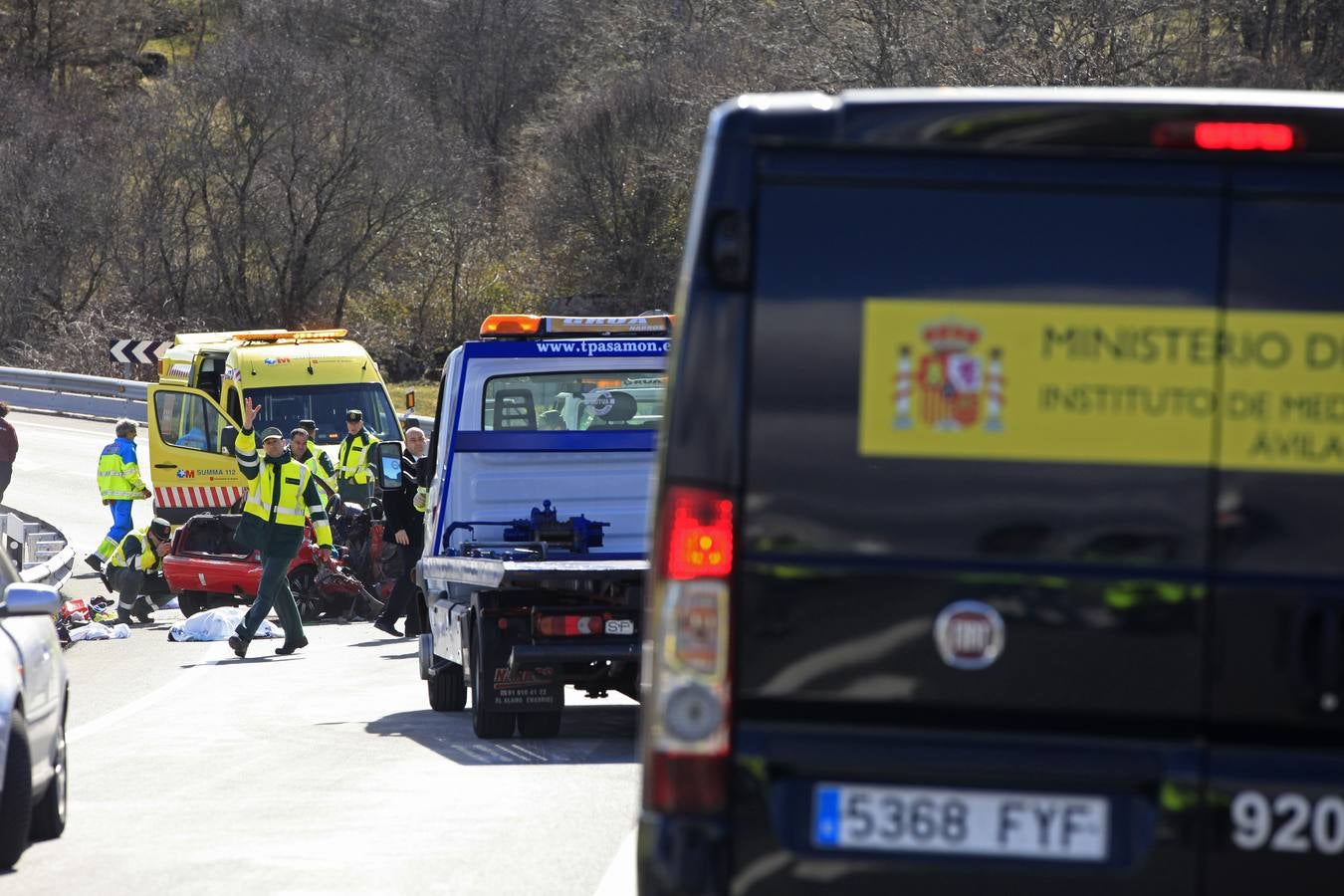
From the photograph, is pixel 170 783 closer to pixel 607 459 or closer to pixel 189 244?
pixel 607 459

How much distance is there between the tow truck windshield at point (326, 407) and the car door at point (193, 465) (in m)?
0.58

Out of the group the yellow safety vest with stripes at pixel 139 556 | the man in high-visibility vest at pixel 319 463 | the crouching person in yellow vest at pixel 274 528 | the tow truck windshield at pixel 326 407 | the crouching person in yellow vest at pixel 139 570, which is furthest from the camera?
the tow truck windshield at pixel 326 407

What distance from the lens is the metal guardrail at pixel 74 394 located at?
36844 mm

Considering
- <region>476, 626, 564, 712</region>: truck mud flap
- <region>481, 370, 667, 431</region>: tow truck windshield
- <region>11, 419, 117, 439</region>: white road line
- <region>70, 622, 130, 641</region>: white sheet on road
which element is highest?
<region>481, 370, 667, 431</region>: tow truck windshield

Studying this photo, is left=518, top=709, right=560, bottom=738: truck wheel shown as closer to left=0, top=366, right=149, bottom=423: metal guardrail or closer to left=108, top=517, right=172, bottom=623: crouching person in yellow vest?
left=108, top=517, right=172, bottom=623: crouching person in yellow vest

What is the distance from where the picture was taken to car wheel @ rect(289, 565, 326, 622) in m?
18.9

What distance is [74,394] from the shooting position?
39.4 metres

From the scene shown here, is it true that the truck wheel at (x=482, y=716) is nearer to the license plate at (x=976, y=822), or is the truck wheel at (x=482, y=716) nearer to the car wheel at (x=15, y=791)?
the car wheel at (x=15, y=791)

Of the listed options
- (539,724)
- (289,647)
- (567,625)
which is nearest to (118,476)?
(289,647)

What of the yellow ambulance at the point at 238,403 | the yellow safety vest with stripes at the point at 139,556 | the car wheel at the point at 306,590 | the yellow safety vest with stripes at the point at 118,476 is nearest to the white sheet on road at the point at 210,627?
the car wheel at the point at 306,590

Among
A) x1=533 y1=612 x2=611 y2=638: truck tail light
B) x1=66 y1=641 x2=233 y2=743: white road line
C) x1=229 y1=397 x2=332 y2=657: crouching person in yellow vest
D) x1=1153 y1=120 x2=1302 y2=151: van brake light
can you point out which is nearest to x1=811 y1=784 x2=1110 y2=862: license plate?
x1=1153 y1=120 x2=1302 y2=151: van brake light

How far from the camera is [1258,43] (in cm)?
3325

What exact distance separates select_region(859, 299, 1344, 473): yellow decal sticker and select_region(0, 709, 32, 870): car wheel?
4.40m

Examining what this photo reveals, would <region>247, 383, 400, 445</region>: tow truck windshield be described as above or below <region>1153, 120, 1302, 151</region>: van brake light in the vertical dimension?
below
